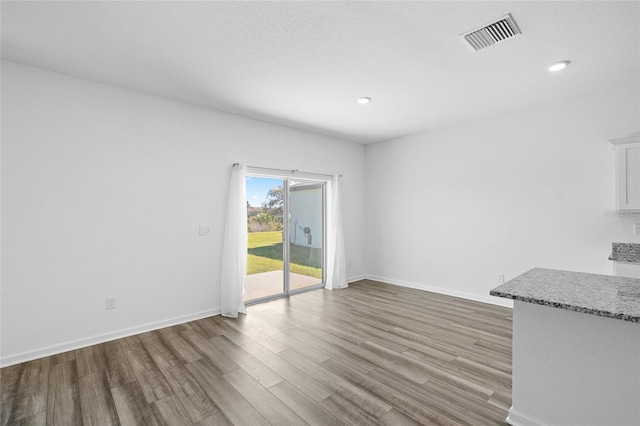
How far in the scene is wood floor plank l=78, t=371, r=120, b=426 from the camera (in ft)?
6.40

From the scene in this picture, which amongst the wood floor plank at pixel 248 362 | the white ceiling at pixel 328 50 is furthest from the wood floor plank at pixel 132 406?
the white ceiling at pixel 328 50

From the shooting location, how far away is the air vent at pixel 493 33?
219 cm

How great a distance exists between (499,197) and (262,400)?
4082 mm

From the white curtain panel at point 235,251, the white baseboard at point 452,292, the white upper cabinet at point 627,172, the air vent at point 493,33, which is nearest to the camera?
the air vent at point 493,33

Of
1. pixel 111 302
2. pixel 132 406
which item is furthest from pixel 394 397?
pixel 111 302

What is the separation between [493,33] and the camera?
2.33 metres

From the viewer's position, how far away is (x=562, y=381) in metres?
1.68

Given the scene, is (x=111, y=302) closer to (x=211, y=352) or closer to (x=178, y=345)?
(x=178, y=345)

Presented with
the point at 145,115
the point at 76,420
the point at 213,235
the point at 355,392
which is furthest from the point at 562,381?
the point at 145,115

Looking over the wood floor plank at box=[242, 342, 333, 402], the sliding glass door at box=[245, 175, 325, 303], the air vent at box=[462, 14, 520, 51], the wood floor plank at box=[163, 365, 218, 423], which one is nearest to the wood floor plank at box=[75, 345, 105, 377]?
the wood floor plank at box=[163, 365, 218, 423]

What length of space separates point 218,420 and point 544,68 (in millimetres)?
4137

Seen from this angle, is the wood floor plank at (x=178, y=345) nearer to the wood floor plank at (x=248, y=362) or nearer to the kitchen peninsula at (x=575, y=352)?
the wood floor plank at (x=248, y=362)

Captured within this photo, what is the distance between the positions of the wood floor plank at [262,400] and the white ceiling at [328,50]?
2771 mm

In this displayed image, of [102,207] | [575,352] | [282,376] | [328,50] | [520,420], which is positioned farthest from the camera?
[102,207]
